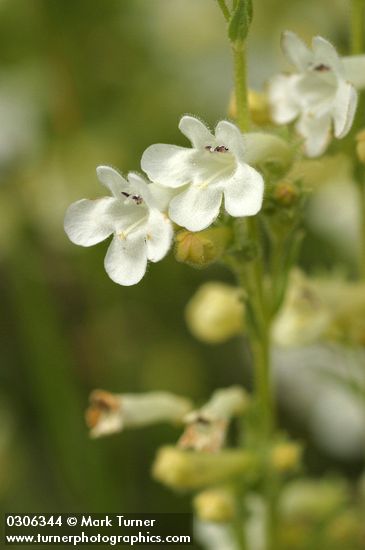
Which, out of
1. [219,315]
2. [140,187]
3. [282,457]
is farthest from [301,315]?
[140,187]

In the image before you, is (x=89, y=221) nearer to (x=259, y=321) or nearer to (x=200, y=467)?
(x=259, y=321)

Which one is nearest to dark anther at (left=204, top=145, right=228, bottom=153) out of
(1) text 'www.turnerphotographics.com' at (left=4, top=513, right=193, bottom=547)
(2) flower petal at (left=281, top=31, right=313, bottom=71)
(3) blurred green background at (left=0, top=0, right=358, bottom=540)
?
(2) flower petal at (left=281, top=31, right=313, bottom=71)

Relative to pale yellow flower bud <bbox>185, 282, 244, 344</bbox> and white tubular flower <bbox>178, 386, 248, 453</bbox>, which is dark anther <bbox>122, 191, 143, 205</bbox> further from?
pale yellow flower bud <bbox>185, 282, 244, 344</bbox>

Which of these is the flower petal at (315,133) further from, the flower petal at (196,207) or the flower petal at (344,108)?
the flower petal at (196,207)

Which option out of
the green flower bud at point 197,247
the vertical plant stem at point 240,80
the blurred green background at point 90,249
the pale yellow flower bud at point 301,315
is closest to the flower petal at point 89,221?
the green flower bud at point 197,247

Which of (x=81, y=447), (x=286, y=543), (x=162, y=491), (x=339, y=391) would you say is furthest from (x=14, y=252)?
(x=286, y=543)

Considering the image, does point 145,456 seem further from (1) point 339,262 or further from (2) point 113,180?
(2) point 113,180

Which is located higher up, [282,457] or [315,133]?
[315,133]
